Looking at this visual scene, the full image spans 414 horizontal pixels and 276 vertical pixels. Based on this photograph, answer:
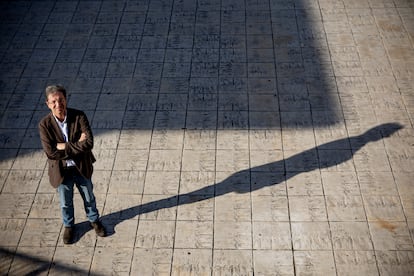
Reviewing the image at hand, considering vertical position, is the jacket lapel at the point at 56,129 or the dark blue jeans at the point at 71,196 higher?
the jacket lapel at the point at 56,129

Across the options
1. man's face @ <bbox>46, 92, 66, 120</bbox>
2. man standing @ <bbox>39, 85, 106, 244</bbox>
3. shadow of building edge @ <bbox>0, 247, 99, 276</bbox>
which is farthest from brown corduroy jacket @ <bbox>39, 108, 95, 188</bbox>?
shadow of building edge @ <bbox>0, 247, 99, 276</bbox>

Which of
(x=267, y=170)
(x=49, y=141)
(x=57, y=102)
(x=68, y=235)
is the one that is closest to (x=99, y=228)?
(x=68, y=235)

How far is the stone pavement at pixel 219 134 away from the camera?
605 cm

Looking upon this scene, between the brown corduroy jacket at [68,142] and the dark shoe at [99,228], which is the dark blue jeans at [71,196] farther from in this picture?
the brown corduroy jacket at [68,142]

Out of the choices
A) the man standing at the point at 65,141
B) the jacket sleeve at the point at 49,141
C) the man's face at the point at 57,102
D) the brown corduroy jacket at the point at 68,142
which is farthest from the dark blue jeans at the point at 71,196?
the man's face at the point at 57,102

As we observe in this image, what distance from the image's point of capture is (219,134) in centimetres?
757

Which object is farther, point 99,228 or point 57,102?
point 99,228

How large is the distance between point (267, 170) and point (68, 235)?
3.19 metres

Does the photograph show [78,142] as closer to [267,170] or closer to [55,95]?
[55,95]

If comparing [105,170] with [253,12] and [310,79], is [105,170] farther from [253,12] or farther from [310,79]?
[253,12]

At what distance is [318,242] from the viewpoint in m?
6.06

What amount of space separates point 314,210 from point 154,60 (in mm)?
4625

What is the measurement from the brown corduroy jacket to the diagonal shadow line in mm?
1372

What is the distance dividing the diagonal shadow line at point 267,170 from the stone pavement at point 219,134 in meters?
0.02
